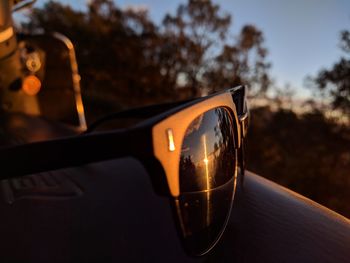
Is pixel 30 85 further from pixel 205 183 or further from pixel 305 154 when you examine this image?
pixel 305 154

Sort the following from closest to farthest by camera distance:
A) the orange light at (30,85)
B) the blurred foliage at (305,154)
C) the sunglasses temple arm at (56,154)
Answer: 1. the sunglasses temple arm at (56,154)
2. the orange light at (30,85)
3. the blurred foliage at (305,154)

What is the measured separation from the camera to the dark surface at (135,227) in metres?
0.43

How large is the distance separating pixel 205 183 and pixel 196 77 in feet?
51.4

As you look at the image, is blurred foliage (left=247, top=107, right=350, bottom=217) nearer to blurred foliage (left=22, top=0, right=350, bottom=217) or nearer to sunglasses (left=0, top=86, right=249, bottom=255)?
blurred foliage (left=22, top=0, right=350, bottom=217)

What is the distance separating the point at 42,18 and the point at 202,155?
1338cm

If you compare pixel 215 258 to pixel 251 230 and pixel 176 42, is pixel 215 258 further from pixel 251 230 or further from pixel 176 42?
pixel 176 42

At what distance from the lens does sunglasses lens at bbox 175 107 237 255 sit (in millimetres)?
437

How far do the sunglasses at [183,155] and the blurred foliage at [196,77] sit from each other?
9.91m

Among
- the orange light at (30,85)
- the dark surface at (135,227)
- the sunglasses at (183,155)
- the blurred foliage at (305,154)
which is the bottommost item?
the blurred foliage at (305,154)

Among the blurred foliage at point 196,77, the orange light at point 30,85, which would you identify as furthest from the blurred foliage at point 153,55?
the orange light at point 30,85

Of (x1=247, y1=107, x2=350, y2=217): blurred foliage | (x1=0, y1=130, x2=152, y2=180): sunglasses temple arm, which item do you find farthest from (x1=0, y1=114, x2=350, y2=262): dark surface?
(x1=247, y1=107, x2=350, y2=217): blurred foliage

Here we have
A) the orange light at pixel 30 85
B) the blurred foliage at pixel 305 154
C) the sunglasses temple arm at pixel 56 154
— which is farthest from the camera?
the blurred foliage at pixel 305 154

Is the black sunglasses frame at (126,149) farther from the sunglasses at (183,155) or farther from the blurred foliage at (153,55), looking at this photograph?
the blurred foliage at (153,55)

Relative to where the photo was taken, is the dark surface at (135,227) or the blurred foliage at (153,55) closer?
the dark surface at (135,227)
